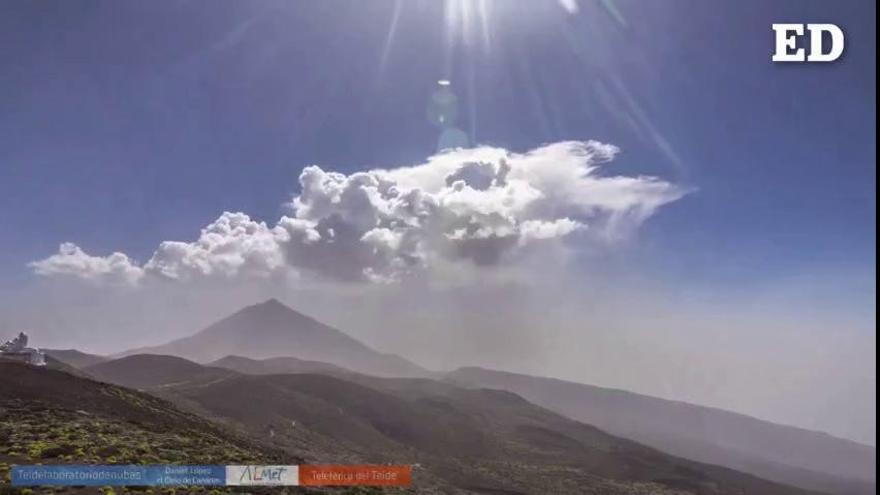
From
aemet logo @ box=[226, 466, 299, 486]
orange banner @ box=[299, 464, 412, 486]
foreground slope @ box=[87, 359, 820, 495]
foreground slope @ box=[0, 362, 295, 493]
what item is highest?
foreground slope @ box=[0, 362, 295, 493]

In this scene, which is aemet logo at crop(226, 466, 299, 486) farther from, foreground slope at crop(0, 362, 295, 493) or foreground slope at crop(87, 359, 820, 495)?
foreground slope at crop(87, 359, 820, 495)

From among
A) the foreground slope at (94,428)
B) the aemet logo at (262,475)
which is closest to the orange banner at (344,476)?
the aemet logo at (262,475)

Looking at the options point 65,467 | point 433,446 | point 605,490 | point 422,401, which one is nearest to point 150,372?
point 422,401

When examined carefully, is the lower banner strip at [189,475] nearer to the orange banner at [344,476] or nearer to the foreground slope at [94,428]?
the orange banner at [344,476]

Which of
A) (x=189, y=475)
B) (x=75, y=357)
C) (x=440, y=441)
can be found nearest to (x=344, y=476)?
(x=189, y=475)

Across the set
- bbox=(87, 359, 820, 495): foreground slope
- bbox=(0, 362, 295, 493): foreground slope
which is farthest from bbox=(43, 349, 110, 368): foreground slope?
bbox=(0, 362, 295, 493): foreground slope

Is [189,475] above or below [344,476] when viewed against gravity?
above

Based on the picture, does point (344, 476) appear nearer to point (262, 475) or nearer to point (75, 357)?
point (262, 475)
